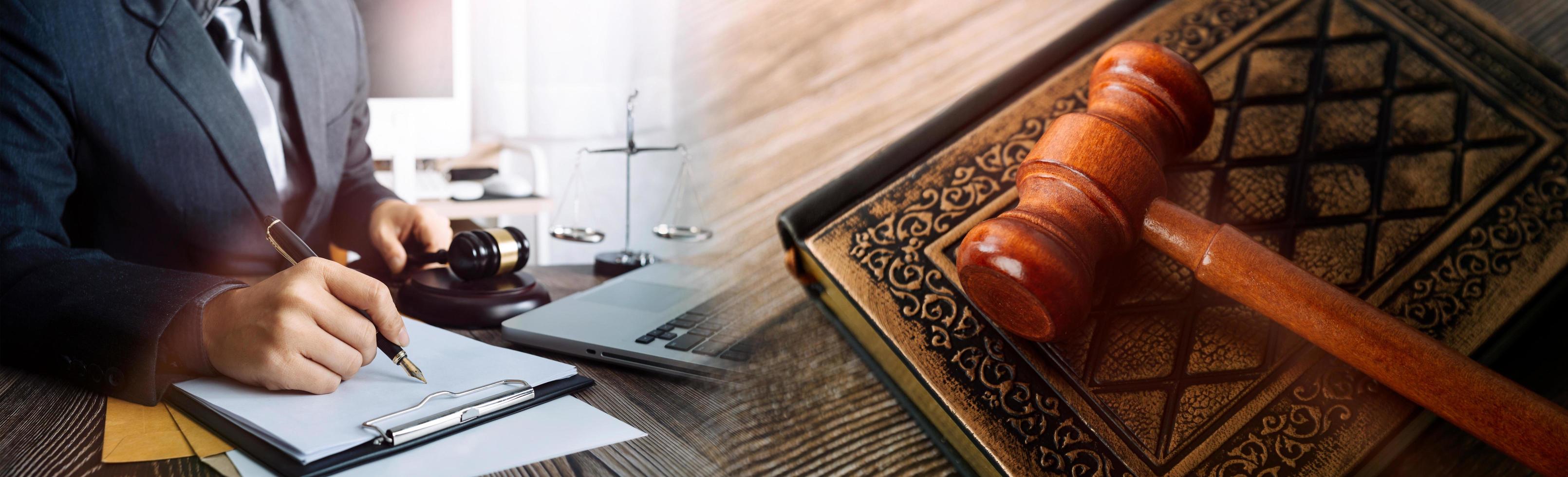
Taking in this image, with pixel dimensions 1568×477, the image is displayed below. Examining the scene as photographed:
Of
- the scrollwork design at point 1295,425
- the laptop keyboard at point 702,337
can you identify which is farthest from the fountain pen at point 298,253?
the scrollwork design at point 1295,425

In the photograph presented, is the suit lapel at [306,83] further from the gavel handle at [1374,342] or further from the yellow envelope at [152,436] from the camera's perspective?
the gavel handle at [1374,342]

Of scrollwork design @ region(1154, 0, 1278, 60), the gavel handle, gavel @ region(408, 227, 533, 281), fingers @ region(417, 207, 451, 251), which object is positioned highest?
scrollwork design @ region(1154, 0, 1278, 60)

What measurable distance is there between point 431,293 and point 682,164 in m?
0.14

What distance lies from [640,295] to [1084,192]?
0.77 feet

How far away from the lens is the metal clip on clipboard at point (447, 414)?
1.08ft

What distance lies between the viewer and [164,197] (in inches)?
15.5

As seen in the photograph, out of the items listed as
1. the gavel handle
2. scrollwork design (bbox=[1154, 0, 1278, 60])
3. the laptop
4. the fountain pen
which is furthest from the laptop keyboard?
scrollwork design (bbox=[1154, 0, 1278, 60])

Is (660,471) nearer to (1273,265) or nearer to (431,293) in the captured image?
(431,293)

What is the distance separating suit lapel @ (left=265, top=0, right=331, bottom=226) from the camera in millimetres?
410

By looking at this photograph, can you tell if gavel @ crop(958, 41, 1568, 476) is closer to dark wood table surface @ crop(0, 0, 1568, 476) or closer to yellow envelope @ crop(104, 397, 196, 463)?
dark wood table surface @ crop(0, 0, 1568, 476)

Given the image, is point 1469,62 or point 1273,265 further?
point 1469,62

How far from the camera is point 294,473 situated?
12.0 inches

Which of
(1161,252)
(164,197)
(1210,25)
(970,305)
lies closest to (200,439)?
(164,197)

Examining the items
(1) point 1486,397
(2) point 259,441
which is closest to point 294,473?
(2) point 259,441
